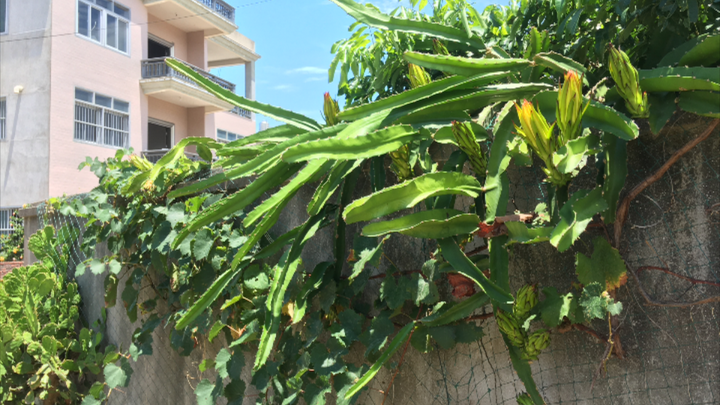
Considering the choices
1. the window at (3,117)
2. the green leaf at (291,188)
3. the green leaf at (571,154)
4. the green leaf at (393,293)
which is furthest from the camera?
the window at (3,117)

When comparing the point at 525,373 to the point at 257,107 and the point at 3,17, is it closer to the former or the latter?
the point at 257,107

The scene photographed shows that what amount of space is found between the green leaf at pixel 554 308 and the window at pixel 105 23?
561 inches

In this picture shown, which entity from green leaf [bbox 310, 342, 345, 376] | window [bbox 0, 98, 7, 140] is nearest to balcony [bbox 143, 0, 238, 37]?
window [bbox 0, 98, 7, 140]

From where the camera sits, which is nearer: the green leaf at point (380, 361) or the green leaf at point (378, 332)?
the green leaf at point (380, 361)

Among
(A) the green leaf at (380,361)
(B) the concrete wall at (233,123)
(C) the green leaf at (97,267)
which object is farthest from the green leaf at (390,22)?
(B) the concrete wall at (233,123)

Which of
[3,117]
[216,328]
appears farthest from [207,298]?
[3,117]

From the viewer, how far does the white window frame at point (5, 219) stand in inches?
473

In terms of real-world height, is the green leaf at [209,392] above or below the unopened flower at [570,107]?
below

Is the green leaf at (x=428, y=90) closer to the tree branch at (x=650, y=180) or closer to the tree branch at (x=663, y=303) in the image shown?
the tree branch at (x=650, y=180)

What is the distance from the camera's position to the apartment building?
11984mm

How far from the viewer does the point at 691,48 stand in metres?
1.40

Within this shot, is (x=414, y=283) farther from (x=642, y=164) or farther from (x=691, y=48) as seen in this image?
(x=691, y=48)

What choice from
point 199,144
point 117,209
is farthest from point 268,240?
point 117,209

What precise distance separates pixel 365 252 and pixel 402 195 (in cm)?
39
